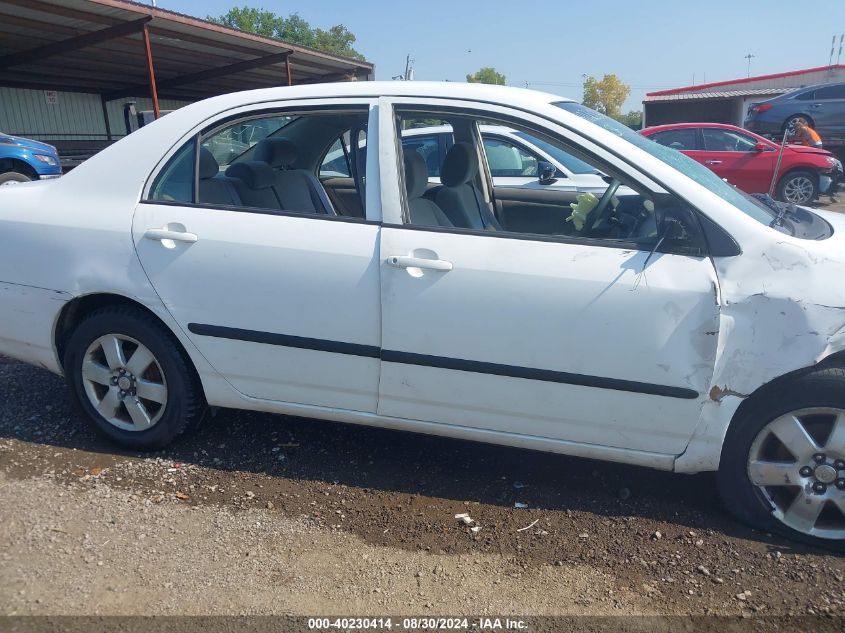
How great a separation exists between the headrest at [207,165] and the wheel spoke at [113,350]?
2.84 ft

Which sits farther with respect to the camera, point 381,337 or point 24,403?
point 24,403

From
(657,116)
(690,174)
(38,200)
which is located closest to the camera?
(690,174)

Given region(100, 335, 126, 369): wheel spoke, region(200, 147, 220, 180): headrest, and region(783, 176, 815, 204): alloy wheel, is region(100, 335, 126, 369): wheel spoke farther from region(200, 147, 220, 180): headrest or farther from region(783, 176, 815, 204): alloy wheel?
region(783, 176, 815, 204): alloy wheel

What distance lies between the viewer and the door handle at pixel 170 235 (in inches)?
122

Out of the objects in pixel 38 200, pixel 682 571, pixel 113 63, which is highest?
pixel 113 63

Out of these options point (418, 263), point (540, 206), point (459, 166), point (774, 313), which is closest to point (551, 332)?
point (418, 263)

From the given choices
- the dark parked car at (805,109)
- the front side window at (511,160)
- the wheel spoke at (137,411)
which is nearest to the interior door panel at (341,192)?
the wheel spoke at (137,411)

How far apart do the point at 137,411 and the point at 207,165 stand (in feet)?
3.98

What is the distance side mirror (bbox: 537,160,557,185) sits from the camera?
250 inches

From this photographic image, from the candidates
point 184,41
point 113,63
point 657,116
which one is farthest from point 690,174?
point 657,116

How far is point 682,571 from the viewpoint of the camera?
8.52 feet

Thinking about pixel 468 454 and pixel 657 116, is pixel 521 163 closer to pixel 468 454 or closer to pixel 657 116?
pixel 468 454

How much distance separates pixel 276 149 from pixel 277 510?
2.04 metres

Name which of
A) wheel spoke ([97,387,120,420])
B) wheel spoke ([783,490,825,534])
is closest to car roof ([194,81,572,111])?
wheel spoke ([97,387,120,420])
